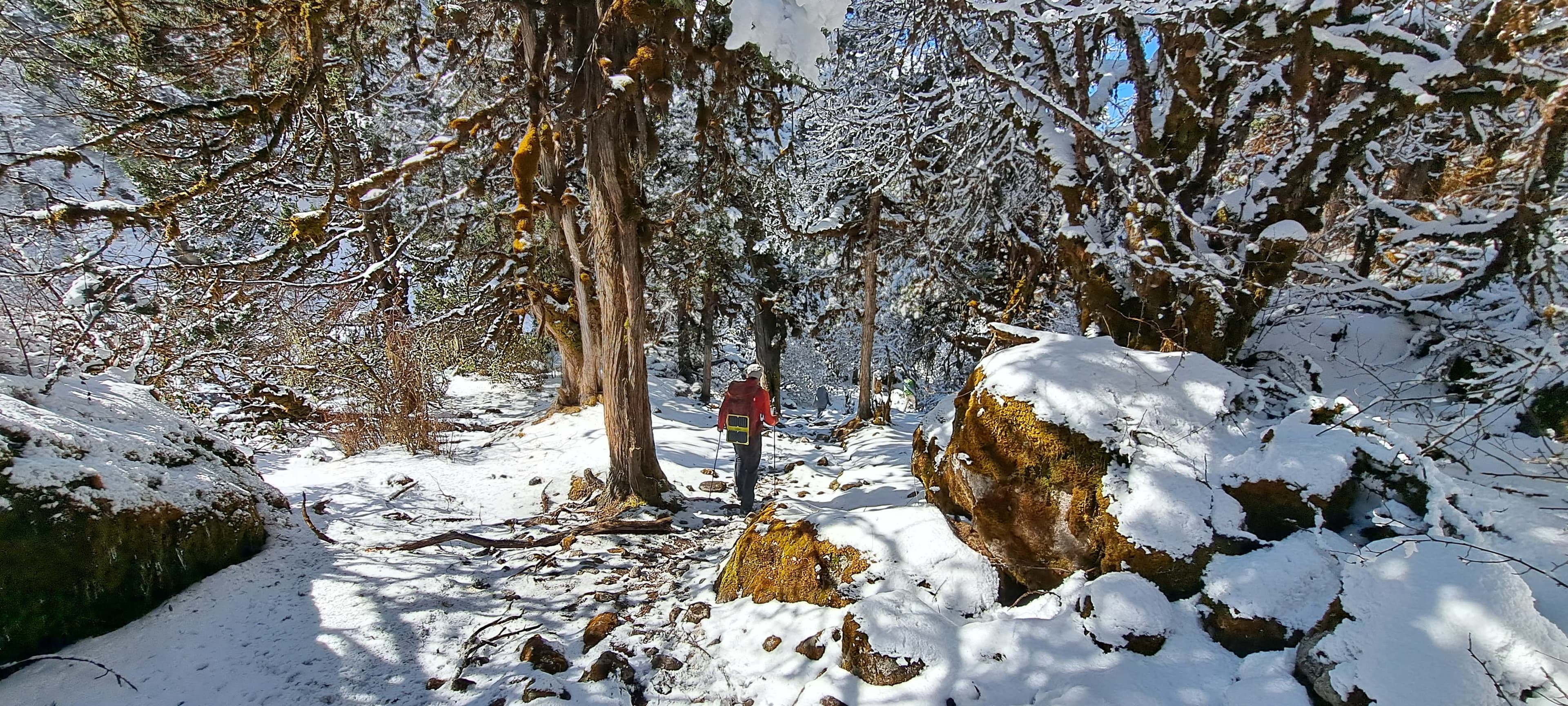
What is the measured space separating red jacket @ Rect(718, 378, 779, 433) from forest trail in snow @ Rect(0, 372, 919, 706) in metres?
1.00

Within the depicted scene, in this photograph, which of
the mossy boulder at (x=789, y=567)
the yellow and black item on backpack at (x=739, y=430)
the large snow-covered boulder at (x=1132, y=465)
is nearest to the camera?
the large snow-covered boulder at (x=1132, y=465)

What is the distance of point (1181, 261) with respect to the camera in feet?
12.5

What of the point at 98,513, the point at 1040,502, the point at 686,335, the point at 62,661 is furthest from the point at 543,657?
the point at 686,335

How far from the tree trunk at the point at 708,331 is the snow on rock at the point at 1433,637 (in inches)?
463

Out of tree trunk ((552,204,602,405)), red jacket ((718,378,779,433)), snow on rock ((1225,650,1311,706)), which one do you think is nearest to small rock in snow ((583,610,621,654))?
red jacket ((718,378,779,433))

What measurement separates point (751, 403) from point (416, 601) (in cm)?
334

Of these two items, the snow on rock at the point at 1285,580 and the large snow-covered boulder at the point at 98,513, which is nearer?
the snow on rock at the point at 1285,580

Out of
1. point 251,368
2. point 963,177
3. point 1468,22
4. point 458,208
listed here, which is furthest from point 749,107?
point 251,368

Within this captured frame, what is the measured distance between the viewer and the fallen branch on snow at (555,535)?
13.8 feet

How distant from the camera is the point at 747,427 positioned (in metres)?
5.72

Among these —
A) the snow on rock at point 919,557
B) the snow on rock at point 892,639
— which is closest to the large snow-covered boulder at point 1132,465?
the snow on rock at point 919,557

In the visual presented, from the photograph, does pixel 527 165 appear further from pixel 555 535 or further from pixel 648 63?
pixel 555 535

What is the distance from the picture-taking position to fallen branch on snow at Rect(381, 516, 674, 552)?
420 centimetres

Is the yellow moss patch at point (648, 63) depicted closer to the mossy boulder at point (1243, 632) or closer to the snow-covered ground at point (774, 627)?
the snow-covered ground at point (774, 627)
